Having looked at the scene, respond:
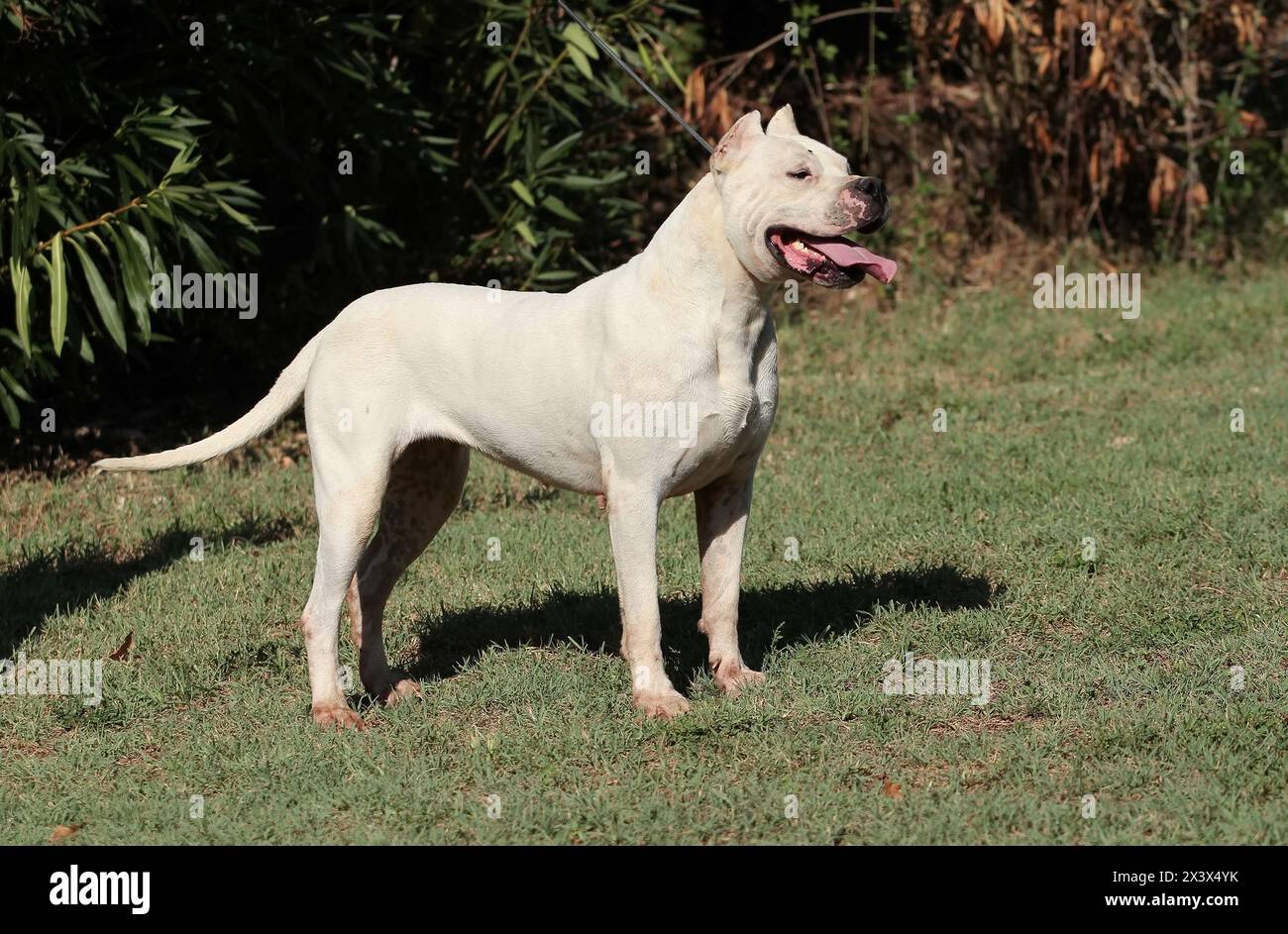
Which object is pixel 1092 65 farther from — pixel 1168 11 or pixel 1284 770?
pixel 1284 770

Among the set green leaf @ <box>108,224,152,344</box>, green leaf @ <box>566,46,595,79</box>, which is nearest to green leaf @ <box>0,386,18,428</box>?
green leaf @ <box>108,224,152,344</box>

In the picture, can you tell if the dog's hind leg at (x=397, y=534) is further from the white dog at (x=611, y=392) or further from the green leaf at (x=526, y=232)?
the green leaf at (x=526, y=232)

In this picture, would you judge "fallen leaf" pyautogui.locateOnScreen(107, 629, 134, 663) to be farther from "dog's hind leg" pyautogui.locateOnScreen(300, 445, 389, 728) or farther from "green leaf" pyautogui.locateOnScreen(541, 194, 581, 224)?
"green leaf" pyautogui.locateOnScreen(541, 194, 581, 224)

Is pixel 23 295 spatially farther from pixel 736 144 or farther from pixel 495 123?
pixel 736 144

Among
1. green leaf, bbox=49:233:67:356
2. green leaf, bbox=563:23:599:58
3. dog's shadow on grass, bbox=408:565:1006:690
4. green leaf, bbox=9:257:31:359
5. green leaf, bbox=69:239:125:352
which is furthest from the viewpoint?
green leaf, bbox=563:23:599:58

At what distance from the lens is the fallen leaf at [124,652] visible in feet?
20.1

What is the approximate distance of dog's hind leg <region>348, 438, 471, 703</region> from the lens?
5762mm

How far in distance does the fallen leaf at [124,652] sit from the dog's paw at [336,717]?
1095mm

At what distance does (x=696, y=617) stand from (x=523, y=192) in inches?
190

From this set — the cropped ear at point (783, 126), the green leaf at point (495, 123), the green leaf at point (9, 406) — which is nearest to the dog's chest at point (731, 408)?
the cropped ear at point (783, 126)

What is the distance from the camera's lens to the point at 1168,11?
490 inches

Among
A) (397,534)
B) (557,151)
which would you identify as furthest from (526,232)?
(397,534)

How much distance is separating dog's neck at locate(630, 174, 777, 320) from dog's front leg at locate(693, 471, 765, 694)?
28.4 inches

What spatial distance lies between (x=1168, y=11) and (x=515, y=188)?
5.49m
